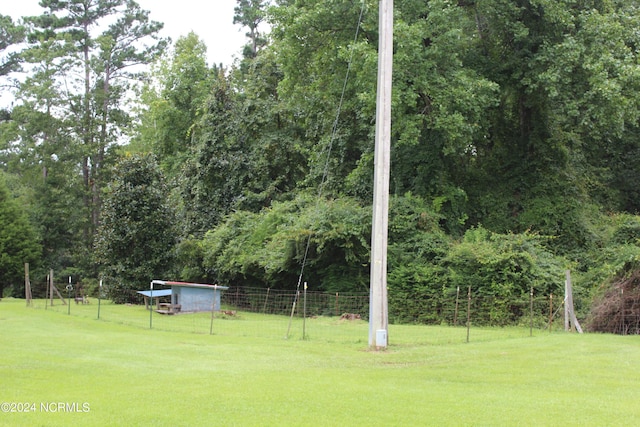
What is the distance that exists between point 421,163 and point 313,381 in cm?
1921

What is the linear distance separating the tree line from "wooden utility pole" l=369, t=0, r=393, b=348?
696cm

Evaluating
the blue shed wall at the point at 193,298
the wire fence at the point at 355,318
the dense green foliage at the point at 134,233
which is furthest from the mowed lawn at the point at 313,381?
the dense green foliage at the point at 134,233

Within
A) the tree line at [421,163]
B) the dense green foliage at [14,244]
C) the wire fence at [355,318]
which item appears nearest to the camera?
the wire fence at [355,318]

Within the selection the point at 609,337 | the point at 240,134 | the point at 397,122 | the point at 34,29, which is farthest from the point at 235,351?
the point at 34,29

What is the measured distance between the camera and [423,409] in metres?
8.46

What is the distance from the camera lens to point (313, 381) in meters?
10.6

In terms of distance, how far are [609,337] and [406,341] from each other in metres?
5.41

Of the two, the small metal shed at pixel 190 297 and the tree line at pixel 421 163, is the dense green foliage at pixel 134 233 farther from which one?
the small metal shed at pixel 190 297

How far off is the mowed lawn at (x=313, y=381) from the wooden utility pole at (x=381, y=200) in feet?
2.67

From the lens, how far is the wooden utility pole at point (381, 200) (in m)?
14.8

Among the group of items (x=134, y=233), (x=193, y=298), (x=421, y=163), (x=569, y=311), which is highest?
(x=421, y=163)

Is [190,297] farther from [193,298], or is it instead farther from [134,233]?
[134,233]

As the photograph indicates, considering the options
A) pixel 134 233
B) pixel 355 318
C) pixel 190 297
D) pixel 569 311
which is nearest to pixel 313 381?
pixel 569 311

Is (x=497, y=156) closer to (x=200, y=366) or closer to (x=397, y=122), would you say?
(x=397, y=122)
